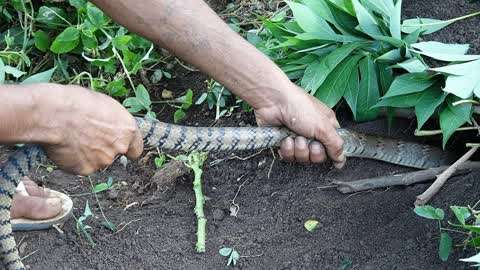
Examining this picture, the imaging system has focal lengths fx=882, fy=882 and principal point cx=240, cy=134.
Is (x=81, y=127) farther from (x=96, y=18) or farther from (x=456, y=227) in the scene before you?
(x=96, y=18)

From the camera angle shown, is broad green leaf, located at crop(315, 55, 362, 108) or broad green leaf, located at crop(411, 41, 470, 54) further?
broad green leaf, located at crop(315, 55, 362, 108)

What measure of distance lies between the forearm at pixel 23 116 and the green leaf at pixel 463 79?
164 cm

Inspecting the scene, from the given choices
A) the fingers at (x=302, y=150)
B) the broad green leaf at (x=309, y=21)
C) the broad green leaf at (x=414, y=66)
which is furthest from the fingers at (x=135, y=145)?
the broad green leaf at (x=414, y=66)

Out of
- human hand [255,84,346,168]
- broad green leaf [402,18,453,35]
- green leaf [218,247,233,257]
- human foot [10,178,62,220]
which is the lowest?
human foot [10,178,62,220]

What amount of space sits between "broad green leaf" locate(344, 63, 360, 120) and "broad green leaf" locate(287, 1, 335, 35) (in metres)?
0.22

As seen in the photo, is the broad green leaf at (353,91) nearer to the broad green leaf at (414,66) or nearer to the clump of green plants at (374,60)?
the clump of green plants at (374,60)

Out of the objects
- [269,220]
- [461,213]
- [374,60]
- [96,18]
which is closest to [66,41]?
[96,18]

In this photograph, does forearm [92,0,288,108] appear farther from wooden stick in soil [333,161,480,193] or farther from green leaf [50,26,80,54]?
green leaf [50,26,80,54]

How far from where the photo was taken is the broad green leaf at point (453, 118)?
3783 millimetres

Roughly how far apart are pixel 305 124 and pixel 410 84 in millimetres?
497

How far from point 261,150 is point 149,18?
94cm

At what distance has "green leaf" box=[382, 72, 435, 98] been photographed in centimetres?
388

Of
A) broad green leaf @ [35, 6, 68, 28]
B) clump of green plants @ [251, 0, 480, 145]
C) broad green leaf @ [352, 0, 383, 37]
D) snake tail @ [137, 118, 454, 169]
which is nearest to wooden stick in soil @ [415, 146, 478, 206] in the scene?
clump of green plants @ [251, 0, 480, 145]

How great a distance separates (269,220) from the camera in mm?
4004
